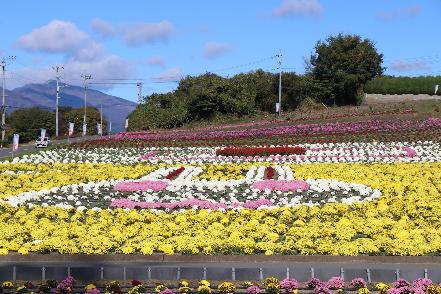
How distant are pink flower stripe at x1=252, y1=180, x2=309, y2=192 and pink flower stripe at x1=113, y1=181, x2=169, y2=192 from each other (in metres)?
2.84

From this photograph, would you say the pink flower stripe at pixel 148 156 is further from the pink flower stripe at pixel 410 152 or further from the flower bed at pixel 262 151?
the pink flower stripe at pixel 410 152

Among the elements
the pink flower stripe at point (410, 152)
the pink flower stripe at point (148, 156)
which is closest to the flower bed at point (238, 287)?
the pink flower stripe at point (410, 152)

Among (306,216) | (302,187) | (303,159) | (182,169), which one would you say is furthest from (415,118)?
(306,216)

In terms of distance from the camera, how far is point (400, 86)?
240ft

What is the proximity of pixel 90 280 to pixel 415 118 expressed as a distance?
4239cm

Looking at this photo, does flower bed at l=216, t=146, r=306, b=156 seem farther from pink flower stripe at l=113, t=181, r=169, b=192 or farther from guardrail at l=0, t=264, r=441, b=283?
guardrail at l=0, t=264, r=441, b=283

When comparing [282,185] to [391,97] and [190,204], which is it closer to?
[190,204]

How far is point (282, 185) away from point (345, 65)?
53373mm

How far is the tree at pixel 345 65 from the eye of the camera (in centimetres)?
7381

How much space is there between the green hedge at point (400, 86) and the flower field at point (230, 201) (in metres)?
33.9

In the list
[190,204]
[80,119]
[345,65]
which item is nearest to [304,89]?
[345,65]

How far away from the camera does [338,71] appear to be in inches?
2908

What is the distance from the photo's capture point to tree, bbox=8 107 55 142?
111 metres

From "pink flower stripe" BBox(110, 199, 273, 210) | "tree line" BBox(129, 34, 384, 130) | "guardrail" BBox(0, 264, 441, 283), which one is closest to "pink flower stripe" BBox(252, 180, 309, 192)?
"pink flower stripe" BBox(110, 199, 273, 210)
